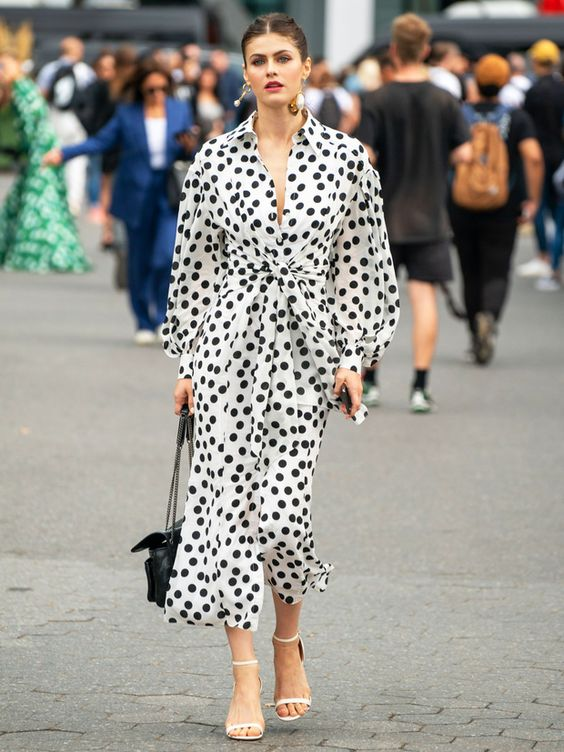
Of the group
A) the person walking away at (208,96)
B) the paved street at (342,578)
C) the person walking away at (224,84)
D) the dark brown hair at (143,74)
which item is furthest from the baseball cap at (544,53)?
the person walking away at (224,84)

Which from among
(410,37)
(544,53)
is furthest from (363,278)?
(544,53)

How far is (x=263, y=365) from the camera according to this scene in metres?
4.75

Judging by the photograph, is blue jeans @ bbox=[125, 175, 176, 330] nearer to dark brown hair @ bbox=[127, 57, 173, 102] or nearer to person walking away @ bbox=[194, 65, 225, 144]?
dark brown hair @ bbox=[127, 57, 173, 102]

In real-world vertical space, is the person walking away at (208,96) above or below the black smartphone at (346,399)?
below

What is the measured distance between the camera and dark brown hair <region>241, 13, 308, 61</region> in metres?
4.76

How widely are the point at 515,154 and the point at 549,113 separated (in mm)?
6134

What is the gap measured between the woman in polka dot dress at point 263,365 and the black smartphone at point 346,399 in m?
0.02

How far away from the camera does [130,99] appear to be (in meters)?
12.8

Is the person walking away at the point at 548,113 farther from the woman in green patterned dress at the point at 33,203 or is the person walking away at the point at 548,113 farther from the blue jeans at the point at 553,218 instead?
the woman in green patterned dress at the point at 33,203

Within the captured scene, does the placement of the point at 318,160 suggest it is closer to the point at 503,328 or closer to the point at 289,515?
the point at 289,515

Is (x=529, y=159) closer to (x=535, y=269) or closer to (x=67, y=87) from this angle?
(x=535, y=269)

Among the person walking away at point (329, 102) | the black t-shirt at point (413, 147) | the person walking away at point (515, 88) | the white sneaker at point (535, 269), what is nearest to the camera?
the black t-shirt at point (413, 147)

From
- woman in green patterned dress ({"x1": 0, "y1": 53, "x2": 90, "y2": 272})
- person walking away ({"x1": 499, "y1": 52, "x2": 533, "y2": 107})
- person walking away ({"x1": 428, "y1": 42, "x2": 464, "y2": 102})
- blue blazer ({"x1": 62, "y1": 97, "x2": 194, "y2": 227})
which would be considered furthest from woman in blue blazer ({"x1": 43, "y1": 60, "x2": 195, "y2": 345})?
person walking away ({"x1": 499, "y1": 52, "x2": 533, "y2": 107})

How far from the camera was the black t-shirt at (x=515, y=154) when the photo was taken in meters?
12.2
